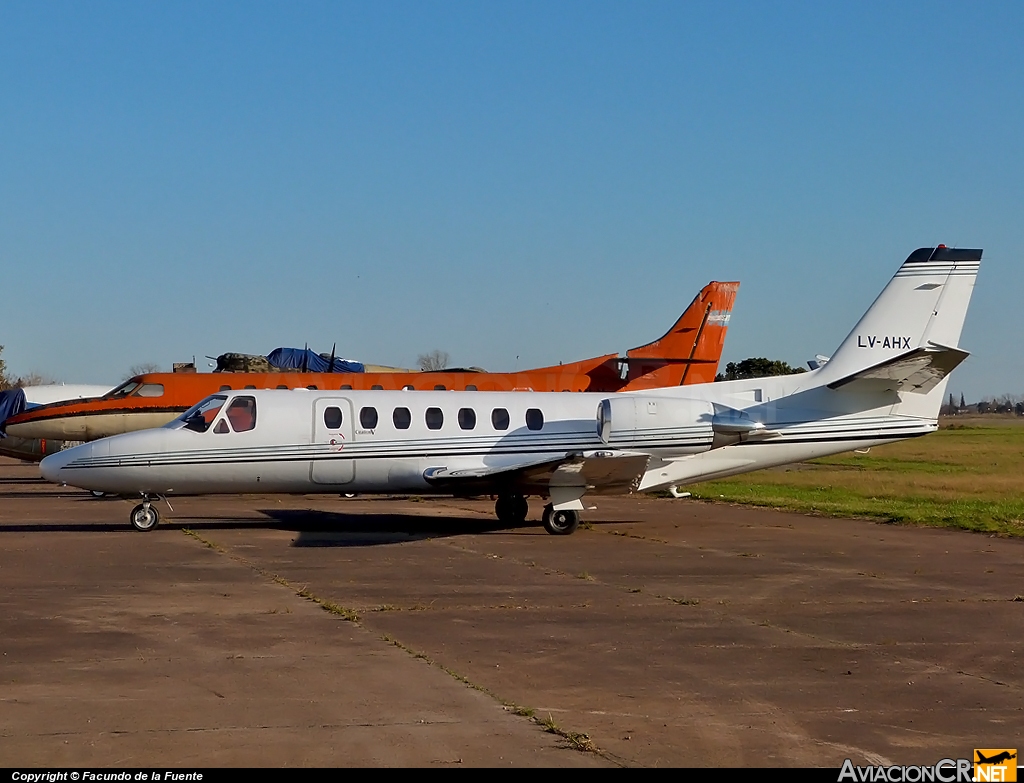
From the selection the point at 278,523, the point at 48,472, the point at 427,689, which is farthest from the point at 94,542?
the point at 427,689

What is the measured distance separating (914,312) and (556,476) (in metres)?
8.38

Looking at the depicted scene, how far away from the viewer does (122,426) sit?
27688mm

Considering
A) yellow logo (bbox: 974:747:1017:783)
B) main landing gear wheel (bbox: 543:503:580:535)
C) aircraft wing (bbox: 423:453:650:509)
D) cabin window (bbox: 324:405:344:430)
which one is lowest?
yellow logo (bbox: 974:747:1017:783)

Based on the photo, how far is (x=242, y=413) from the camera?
1998 cm

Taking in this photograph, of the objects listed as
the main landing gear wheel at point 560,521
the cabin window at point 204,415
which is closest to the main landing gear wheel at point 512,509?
the main landing gear wheel at point 560,521

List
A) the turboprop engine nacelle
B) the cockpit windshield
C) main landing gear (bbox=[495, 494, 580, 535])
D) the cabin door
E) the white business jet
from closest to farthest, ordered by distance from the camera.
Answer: the white business jet → the cockpit windshield → the cabin door → main landing gear (bbox=[495, 494, 580, 535]) → the turboprop engine nacelle

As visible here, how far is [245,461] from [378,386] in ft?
34.8

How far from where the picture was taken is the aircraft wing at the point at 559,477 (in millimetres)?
19219

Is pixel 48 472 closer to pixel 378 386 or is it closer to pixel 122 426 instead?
pixel 122 426

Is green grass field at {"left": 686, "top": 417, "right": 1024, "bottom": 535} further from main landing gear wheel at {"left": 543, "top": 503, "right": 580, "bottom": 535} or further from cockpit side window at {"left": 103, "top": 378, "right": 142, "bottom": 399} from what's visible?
cockpit side window at {"left": 103, "top": 378, "right": 142, "bottom": 399}

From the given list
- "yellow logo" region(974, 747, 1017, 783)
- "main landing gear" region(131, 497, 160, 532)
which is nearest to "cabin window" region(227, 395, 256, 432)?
"main landing gear" region(131, 497, 160, 532)

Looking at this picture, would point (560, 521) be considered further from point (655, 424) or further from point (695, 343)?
point (695, 343)

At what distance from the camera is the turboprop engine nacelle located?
69.5 feet

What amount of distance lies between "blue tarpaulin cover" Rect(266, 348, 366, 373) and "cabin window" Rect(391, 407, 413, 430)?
23308 mm
